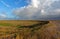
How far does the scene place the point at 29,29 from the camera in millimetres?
4625

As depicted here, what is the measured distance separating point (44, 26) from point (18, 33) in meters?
0.99

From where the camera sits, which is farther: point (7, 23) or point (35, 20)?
point (35, 20)

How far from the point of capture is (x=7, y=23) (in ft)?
15.7

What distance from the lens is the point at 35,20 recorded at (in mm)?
5082

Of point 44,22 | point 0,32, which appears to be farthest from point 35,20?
point 0,32

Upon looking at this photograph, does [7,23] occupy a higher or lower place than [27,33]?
higher

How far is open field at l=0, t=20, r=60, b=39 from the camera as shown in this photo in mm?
4379

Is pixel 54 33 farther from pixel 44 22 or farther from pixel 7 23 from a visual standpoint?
pixel 7 23

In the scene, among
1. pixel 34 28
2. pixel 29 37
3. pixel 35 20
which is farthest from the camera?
pixel 35 20

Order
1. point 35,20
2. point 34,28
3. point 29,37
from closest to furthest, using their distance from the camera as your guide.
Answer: point 29,37 < point 34,28 < point 35,20

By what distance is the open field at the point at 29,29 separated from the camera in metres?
4.38

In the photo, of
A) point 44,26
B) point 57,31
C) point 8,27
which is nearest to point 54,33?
point 57,31

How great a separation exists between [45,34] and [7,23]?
146cm

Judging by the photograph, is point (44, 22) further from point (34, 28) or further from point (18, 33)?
point (18, 33)
